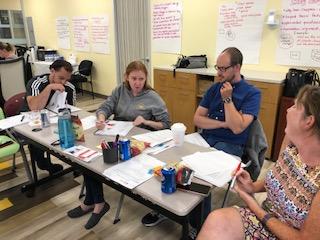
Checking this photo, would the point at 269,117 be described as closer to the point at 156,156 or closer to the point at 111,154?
the point at 156,156

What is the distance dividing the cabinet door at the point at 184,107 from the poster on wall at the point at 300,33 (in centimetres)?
120

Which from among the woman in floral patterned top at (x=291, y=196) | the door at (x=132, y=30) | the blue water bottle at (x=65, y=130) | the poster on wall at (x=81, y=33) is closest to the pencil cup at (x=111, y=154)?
the blue water bottle at (x=65, y=130)

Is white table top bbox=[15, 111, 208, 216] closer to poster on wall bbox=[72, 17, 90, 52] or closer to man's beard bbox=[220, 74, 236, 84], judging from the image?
man's beard bbox=[220, 74, 236, 84]

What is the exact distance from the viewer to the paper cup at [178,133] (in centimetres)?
162

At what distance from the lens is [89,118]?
2.21m

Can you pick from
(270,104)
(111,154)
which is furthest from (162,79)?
(111,154)

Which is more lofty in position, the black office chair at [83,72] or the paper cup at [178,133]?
the paper cup at [178,133]

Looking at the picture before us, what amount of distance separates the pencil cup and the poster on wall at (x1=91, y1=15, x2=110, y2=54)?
4196mm

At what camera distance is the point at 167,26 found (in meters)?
4.20

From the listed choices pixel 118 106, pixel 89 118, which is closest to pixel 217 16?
pixel 118 106

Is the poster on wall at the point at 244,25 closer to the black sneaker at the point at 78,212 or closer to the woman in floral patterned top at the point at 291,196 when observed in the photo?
the woman in floral patterned top at the point at 291,196

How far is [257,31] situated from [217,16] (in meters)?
0.63

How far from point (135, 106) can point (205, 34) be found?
2.14 meters

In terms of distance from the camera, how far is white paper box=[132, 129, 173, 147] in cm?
172
